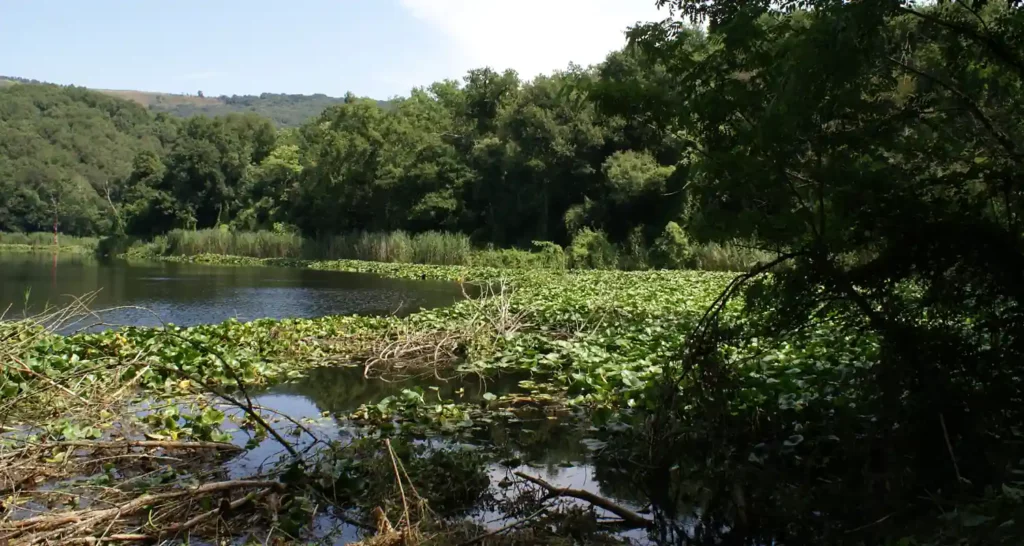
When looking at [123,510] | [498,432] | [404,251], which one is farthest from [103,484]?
[404,251]

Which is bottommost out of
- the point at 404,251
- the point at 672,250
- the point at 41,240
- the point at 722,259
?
the point at 41,240

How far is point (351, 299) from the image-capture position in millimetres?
20406

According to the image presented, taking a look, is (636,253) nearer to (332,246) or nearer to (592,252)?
(592,252)

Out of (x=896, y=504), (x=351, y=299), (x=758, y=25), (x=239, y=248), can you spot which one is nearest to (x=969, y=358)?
(x=896, y=504)

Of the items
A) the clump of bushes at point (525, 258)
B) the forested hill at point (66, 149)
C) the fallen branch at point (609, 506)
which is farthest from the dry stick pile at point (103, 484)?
the forested hill at point (66, 149)

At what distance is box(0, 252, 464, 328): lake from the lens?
16.7m

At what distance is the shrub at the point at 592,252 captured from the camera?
30.8 m

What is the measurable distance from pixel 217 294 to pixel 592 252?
1491cm

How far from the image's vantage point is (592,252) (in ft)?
103

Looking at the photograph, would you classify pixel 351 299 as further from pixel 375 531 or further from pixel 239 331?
pixel 375 531

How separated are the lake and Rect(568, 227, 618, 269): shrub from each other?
6956 mm

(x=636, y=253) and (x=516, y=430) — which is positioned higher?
(x=636, y=253)

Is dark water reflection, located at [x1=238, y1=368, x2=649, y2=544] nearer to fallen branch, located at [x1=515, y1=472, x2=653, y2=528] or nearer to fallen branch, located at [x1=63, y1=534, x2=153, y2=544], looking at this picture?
fallen branch, located at [x1=515, y1=472, x2=653, y2=528]

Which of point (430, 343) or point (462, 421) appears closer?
point (462, 421)
